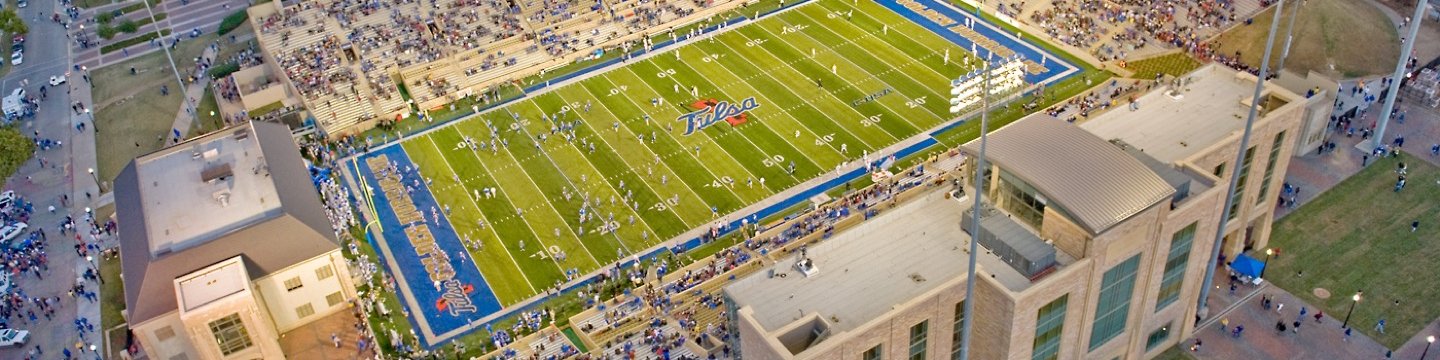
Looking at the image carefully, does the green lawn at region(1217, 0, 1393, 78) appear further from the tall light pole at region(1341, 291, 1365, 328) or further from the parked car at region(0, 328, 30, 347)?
the parked car at region(0, 328, 30, 347)

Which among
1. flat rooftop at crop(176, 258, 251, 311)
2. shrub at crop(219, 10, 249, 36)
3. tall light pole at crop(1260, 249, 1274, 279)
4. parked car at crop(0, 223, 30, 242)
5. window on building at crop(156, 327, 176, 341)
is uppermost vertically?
shrub at crop(219, 10, 249, 36)

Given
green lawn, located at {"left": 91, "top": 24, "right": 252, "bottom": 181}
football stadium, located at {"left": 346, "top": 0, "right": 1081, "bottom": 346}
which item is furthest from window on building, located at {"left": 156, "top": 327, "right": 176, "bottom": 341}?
green lawn, located at {"left": 91, "top": 24, "right": 252, "bottom": 181}

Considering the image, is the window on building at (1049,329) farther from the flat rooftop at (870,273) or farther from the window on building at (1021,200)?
the window on building at (1021,200)

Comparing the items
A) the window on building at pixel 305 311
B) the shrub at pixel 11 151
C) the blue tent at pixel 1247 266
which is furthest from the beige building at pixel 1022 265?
the shrub at pixel 11 151

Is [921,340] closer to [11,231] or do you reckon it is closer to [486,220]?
[486,220]

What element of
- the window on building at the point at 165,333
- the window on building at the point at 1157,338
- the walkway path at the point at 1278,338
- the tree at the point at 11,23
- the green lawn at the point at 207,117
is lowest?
the walkway path at the point at 1278,338

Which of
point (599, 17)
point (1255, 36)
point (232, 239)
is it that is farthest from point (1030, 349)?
point (599, 17)
